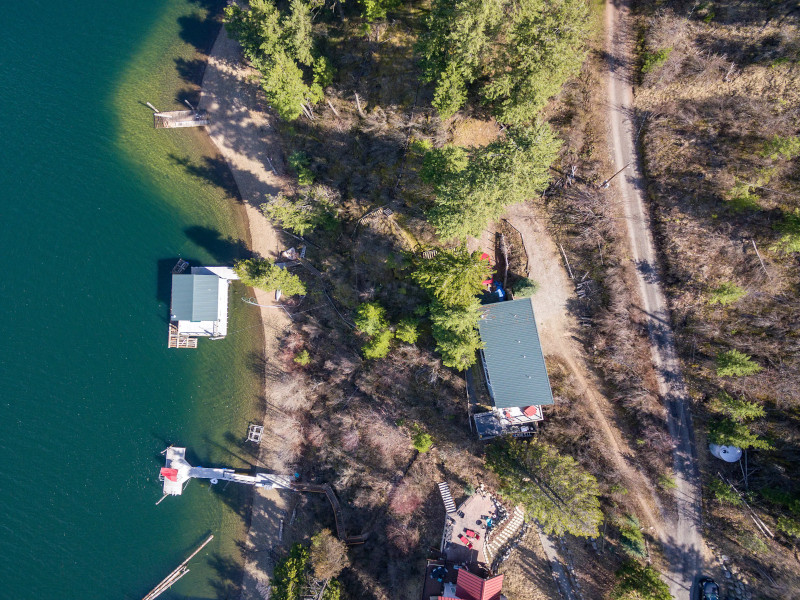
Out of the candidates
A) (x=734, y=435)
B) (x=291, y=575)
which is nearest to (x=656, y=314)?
(x=734, y=435)

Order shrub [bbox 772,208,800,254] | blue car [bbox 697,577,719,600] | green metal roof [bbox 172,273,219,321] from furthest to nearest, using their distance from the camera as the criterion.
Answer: green metal roof [bbox 172,273,219,321] → blue car [bbox 697,577,719,600] → shrub [bbox 772,208,800,254]

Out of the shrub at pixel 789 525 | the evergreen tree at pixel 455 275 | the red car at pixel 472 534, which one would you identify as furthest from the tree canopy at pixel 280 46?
the shrub at pixel 789 525

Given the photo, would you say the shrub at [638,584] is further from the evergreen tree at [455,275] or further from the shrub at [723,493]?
the evergreen tree at [455,275]

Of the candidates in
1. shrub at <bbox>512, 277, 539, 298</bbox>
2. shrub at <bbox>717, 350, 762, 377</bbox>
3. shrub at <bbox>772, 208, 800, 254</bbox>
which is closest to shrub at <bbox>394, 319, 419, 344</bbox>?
shrub at <bbox>512, 277, 539, 298</bbox>

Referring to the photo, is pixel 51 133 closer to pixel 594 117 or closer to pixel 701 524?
pixel 594 117

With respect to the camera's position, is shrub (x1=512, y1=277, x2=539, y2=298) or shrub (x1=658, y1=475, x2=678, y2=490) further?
shrub (x1=512, y1=277, x2=539, y2=298)

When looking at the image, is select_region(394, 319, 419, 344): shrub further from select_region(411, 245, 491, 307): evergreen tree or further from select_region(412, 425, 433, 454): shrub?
select_region(412, 425, 433, 454): shrub
